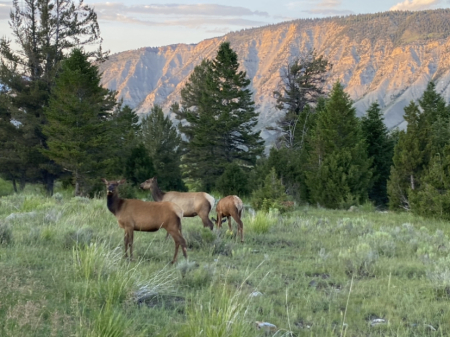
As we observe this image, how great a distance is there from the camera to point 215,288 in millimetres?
5477

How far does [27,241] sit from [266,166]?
2012cm

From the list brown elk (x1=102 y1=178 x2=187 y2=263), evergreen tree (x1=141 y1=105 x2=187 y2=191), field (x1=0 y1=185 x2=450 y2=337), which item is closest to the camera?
field (x1=0 y1=185 x2=450 y2=337)

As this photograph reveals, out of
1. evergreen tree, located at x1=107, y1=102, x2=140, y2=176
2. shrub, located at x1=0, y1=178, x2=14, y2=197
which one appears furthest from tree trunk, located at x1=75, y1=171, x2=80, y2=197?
shrub, located at x1=0, y1=178, x2=14, y2=197

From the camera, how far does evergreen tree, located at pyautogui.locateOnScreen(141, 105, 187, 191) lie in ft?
135

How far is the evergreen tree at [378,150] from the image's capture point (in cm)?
3309

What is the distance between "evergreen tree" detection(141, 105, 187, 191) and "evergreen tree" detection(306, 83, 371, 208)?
16.1 meters

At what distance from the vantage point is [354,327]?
4.70 m

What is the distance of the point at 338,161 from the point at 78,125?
15.5 meters

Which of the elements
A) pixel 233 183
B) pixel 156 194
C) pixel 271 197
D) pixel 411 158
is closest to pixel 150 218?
pixel 156 194

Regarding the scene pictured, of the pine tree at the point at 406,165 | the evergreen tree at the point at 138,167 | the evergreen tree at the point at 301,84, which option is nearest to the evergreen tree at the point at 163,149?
the evergreen tree at the point at 138,167

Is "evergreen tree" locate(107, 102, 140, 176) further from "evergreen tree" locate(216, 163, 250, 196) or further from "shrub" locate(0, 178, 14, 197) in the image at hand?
"shrub" locate(0, 178, 14, 197)

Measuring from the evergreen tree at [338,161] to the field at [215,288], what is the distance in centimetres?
1557

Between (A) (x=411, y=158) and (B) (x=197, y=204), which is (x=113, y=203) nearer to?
(B) (x=197, y=204)

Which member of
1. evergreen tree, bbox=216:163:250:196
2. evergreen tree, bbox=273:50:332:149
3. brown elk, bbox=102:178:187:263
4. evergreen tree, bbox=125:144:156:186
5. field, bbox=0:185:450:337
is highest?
evergreen tree, bbox=273:50:332:149
